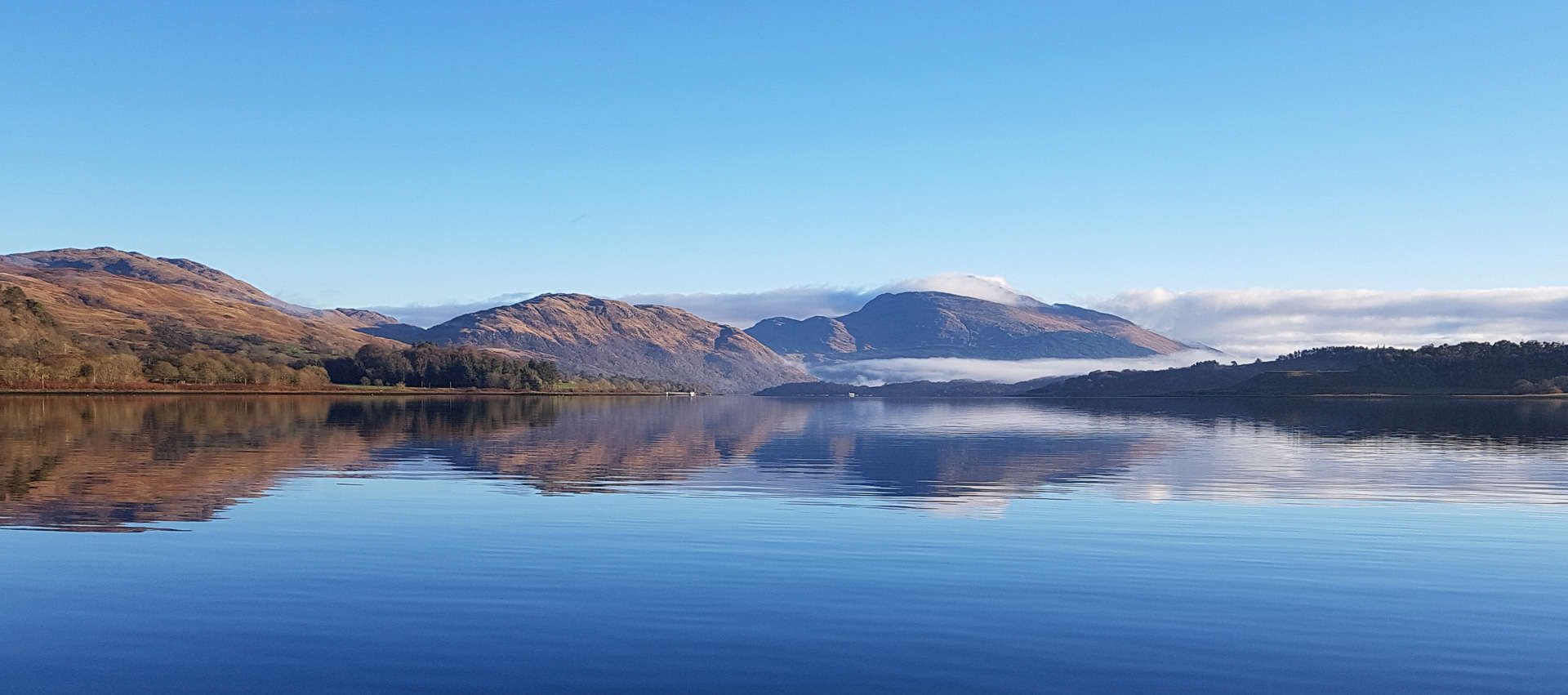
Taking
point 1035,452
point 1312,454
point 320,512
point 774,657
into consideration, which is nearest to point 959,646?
point 774,657

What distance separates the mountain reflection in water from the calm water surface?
27.3 inches

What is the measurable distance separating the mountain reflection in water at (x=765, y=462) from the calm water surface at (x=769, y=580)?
69 cm

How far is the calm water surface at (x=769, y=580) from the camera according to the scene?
20297mm

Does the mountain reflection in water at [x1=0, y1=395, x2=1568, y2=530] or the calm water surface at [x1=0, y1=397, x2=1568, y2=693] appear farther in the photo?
the mountain reflection in water at [x1=0, y1=395, x2=1568, y2=530]

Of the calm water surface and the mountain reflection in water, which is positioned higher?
the mountain reflection in water

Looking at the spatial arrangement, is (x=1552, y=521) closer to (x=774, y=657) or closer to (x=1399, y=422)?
(x=774, y=657)

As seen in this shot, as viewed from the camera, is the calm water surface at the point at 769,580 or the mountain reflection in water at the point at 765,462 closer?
the calm water surface at the point at 769,580

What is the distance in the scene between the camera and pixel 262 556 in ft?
103

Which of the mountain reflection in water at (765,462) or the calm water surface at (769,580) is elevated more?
the mountain reflection in water at (765,462)

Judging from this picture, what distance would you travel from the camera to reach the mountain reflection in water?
165ft

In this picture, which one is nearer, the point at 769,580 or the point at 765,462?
the point at 769,580

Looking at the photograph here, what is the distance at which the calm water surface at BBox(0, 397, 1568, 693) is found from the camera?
20297 mm

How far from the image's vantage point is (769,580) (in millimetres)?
28625

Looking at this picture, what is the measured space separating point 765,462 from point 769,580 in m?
46.4
